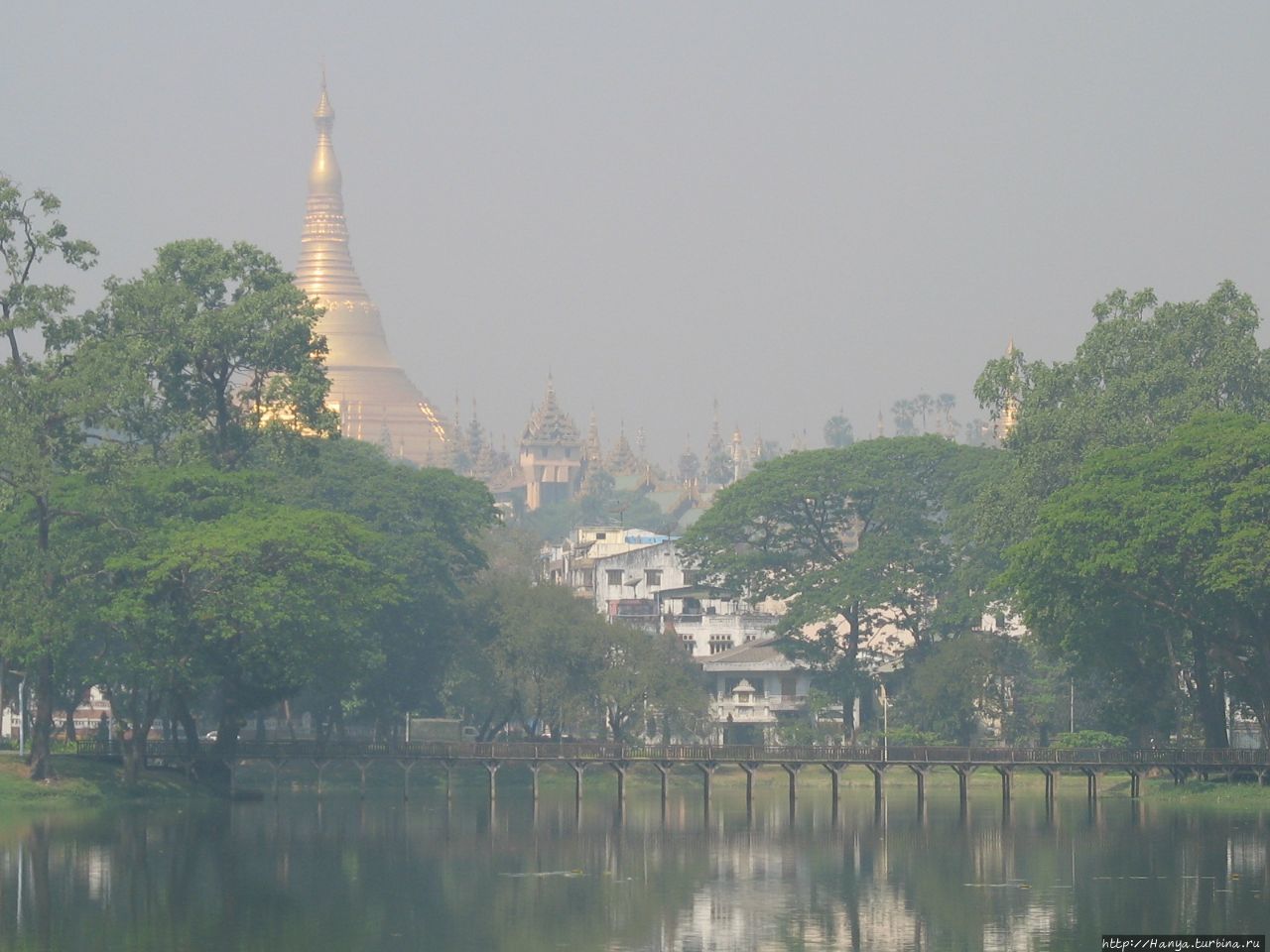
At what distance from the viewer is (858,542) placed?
332ft

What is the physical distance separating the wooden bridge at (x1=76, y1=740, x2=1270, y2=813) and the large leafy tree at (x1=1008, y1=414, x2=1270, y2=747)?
9.33 ft

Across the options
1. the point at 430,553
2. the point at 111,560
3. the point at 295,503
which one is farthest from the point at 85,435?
the point at 430,553

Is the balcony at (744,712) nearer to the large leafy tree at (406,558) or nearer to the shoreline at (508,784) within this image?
the shoreline at (508,784)

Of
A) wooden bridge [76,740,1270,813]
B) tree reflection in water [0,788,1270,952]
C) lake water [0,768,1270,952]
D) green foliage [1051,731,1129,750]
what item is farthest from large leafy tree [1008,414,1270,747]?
green foliage [1051,731,1129,750]

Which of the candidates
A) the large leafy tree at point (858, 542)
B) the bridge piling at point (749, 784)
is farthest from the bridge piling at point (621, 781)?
the large leafy tree at point (858, 542)

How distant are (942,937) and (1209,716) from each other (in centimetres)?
3567

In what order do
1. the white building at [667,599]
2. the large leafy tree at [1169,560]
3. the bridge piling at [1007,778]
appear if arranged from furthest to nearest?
1. the white building at [667,599]
2. the bridge piling at [1007,778]
3. the large leafy tree at [1169,560]

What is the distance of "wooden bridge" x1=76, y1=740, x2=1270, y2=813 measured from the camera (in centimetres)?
7288

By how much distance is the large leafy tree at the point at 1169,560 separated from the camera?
6956 cm

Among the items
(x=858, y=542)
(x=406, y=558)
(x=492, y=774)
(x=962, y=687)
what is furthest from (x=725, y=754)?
(x=858, y=542)

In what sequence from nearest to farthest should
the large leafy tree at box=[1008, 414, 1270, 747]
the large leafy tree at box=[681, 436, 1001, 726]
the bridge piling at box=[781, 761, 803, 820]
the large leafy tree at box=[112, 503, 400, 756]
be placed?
the large leafy tree at box=[112, 503, 400, 756], the large leafy tree at box=[1008, 414, 1270, 747], the bridge piling at box=[781, 761, 803, 820], the large leafy tree at box=[681, 436, 1001, 726]

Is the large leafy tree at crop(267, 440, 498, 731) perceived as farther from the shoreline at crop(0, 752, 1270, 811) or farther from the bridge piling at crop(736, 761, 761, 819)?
the bridge piling at crop(736, 761, 761, 819)

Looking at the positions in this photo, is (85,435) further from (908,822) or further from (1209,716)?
(1209,716)

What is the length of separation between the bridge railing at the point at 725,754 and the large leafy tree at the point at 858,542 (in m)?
19.9
